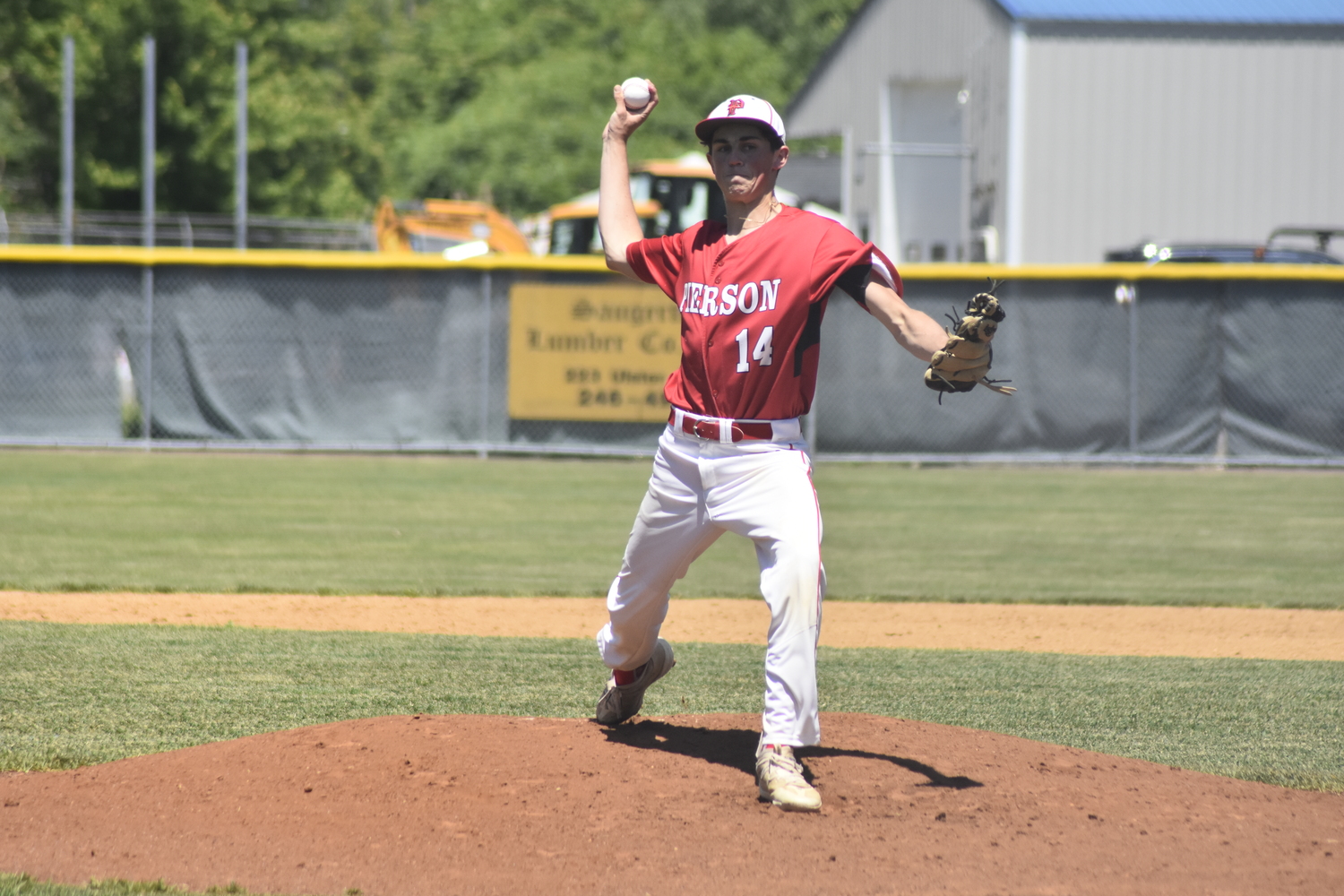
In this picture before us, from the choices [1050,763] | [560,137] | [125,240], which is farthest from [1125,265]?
[560,137]

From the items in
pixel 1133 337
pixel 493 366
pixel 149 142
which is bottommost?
pixel 493 366

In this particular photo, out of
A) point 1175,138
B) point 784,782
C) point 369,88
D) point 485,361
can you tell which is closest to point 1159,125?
point 1175,138

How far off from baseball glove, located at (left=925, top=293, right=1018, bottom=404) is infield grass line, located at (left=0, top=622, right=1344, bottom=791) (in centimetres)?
182

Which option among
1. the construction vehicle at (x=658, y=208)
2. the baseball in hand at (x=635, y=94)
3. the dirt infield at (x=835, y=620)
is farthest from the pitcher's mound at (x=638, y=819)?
the construction vehicle at (x=658, y=208)

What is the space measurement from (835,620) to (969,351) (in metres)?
4.01

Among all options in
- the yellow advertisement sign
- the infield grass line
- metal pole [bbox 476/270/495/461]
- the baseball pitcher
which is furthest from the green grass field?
the baseball pitcher

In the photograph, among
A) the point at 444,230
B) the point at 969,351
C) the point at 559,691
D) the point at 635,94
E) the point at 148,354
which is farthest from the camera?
the point at 444,230

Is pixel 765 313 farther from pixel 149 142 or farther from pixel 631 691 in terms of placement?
pixel 149 142

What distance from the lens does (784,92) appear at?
62.2 m

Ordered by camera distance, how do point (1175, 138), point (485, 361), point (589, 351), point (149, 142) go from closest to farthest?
1. point (485, 361)
2. point (589, 351)
3. point (1175, 138)
4. point (149, 142)

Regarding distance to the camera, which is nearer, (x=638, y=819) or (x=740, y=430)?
(x=638, y=819)

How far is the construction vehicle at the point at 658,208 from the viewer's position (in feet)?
64.8

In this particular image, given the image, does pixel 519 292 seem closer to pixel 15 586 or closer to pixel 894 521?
pixel 894 521

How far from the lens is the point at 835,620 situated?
745cm
